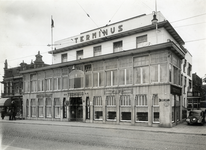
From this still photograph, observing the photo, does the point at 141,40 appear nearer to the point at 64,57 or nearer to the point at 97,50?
the point at 97,50

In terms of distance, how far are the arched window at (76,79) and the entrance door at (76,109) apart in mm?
1858

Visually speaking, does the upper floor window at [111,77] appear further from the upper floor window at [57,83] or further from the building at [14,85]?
the building at [14,85]

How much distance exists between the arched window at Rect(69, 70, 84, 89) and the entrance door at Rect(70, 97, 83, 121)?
6.09 ft

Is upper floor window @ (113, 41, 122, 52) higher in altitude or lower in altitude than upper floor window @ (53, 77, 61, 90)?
higher

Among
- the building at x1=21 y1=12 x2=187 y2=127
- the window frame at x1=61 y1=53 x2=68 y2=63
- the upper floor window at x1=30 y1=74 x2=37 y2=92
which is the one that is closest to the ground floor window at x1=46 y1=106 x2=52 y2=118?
the building at x1=21 y1=12 x2=187 y2=127

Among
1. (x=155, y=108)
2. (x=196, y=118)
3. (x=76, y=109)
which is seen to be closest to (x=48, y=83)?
(x=76, y=109)

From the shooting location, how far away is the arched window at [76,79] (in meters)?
27.5

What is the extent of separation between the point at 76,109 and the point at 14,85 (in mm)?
25006

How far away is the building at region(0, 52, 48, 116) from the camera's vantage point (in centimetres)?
4341

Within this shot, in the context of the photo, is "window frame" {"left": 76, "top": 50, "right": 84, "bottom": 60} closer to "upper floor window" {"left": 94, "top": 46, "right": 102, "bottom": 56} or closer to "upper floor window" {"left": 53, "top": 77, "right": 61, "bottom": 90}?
"upper floor window" {"left": 94, "top": 46, "right": 102, "bottom": 56}

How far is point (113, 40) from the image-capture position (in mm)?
29000

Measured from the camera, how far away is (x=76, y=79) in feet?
92.0

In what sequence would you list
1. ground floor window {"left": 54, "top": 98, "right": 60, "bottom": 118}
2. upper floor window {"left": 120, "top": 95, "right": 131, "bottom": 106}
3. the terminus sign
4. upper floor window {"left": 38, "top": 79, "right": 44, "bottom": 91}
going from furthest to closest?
upper floor window {"left": 38, "top": 79, "right": 44, "bottom": 91}
ground floor window {"left": 54, "top": 98, "right": 60, "bottom": 118}
the terminus sign
upper floor window {"left": 120, "top": 95, "right": 131, "bottom": 106}

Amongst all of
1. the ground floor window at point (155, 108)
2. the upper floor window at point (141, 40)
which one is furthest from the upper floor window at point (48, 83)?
the ground floor window at point (155, 108)
